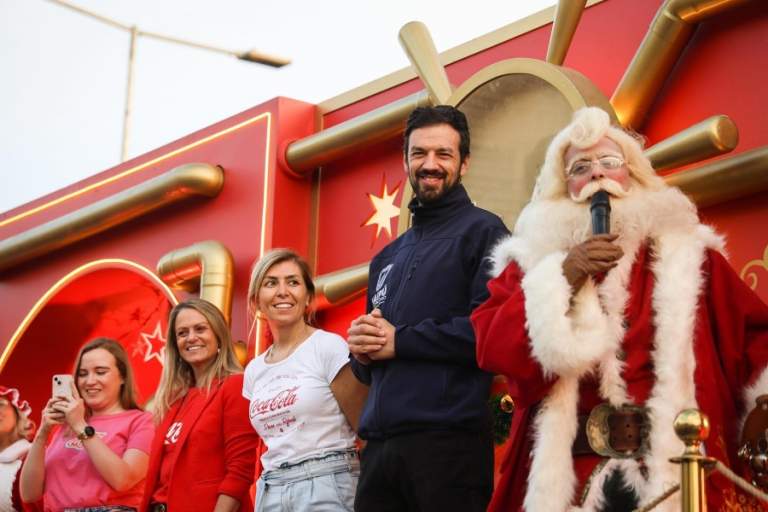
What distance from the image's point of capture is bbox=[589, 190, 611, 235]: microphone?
9.36 ft

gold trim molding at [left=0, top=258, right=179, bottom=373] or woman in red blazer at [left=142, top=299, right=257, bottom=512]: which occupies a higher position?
gold trim molding at [left=0, top=258, right=179, bottom=373]

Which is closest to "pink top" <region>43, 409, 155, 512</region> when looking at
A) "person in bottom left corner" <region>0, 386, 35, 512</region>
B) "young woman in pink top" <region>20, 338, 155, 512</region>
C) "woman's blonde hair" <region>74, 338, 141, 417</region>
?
"young woman in pink top" <region>20, 338, 155, 512</region>

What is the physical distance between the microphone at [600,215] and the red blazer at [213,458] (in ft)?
5.75

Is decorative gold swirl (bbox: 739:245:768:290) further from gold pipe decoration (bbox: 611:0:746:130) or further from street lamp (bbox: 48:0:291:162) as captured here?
street lamp (bbox: 48:0:291:162)

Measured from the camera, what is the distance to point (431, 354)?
3201 millimetres

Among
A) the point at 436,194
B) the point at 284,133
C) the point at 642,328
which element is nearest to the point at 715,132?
the point at 436,194

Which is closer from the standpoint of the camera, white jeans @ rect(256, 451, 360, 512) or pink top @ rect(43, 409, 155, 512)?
white jeans @ rect(256, 451, 360, 512)

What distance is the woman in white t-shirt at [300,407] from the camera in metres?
3.72

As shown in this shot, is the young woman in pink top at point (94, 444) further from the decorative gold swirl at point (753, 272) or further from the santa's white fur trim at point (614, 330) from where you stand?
the decorative gold swirl at point (753, 272)

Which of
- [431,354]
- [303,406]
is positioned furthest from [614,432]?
[303,406]

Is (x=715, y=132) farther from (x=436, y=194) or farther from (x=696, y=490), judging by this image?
(x=696, y=490)

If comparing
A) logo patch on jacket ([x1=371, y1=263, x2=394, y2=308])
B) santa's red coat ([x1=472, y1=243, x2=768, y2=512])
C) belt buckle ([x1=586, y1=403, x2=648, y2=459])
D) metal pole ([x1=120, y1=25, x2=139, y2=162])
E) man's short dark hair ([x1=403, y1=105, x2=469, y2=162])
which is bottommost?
belt buckle ([x1=586, y1=403, x2=648, y2=459])

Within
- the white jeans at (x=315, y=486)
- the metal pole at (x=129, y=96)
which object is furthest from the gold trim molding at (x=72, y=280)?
the white jeans at (x=315, y=486)

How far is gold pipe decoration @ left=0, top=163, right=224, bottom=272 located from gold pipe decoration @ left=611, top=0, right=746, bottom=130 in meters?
3.11
